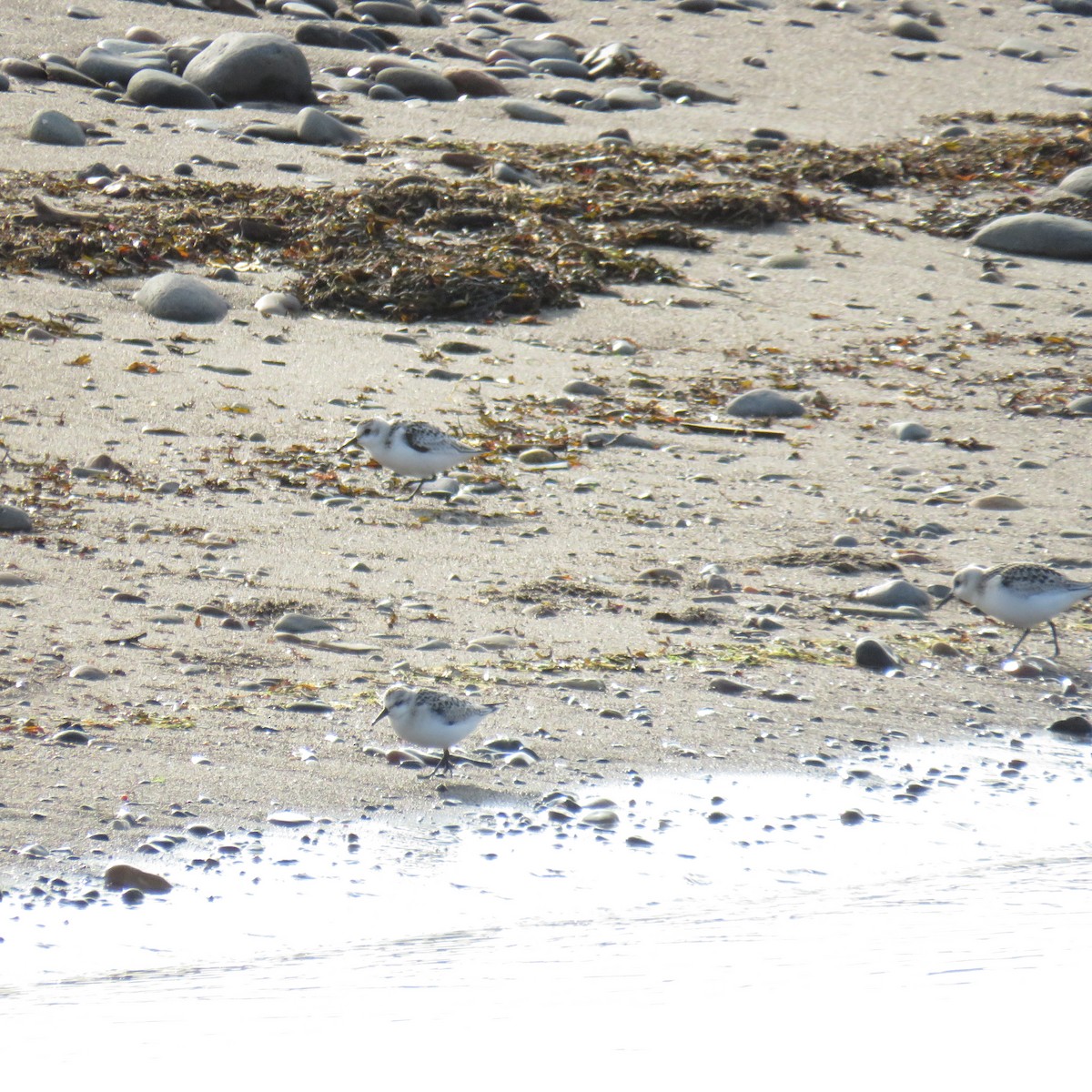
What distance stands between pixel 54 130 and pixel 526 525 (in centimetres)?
593

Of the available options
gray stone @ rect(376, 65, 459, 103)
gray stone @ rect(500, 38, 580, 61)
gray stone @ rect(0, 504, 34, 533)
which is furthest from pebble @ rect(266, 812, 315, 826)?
gray stone @ rect(500, 38, 580, 61)

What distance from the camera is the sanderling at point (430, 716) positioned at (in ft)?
14.7

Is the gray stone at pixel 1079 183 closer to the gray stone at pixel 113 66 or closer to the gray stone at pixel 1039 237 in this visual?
the gray stone at pixel 1039 237

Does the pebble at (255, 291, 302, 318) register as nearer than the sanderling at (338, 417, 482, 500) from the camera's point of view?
No

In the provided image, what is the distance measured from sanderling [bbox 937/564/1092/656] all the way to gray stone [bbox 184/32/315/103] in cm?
863

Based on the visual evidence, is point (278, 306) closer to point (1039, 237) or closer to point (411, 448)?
point (411, 448)

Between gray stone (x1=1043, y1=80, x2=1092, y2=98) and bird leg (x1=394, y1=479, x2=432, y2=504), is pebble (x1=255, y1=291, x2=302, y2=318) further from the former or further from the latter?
gray stone (x1=1043, y1=80, x2=1092, y2=98)

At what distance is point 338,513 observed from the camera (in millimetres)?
6859

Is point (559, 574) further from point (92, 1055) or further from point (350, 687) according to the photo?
point (92, 1055)

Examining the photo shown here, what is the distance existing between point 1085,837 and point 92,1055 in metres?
2.80

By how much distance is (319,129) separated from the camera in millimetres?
12242

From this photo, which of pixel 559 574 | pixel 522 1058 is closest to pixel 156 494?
pixel 559 574

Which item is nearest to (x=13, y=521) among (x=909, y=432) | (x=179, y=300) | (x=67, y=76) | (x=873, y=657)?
(x=179, y=300)

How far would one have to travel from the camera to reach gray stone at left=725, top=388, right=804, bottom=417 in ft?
27.6
